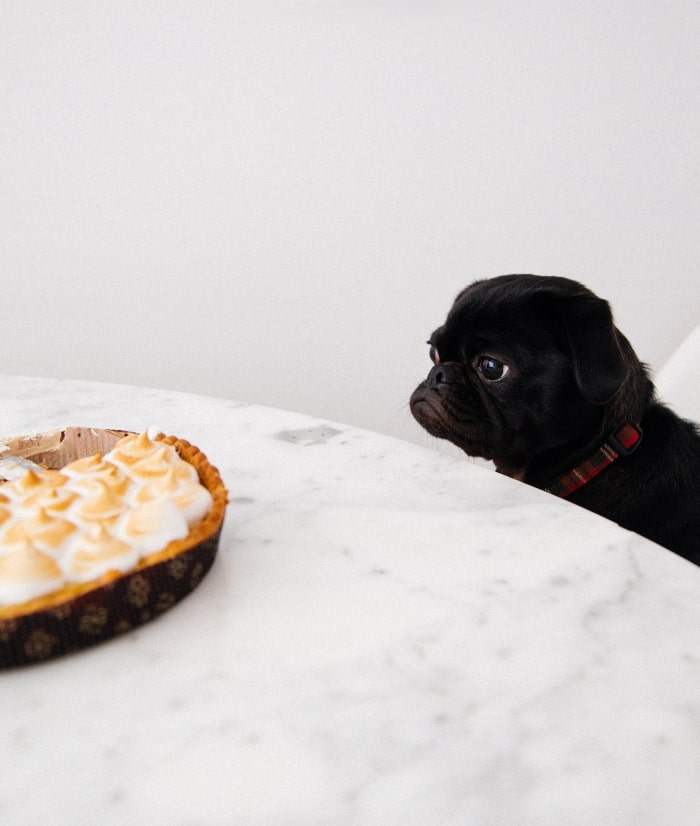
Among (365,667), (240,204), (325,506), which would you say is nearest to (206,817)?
(365,667)

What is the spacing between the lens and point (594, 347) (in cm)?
122

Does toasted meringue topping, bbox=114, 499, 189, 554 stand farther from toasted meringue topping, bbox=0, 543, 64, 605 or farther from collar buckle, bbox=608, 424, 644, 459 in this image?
collar buckle, bbox=608, 424, 644, 459

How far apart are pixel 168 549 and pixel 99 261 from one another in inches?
84.0

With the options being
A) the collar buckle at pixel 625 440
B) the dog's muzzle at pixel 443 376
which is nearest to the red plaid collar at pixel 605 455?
the collar buckle at pixel 625 440

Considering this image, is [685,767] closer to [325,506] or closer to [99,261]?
[325,506]

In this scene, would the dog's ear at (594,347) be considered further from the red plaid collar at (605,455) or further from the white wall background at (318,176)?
the white wall background at (318,176)

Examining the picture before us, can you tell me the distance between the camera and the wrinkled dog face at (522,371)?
124 cm

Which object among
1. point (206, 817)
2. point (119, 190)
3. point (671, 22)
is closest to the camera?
point (206, 817)

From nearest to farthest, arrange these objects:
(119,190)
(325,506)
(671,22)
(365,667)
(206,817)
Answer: (206,817) < (365,667) < (325,506) < (671,22) < (119,190)

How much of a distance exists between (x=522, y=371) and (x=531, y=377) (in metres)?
0.02

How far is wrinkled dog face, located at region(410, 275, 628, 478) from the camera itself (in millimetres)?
1235

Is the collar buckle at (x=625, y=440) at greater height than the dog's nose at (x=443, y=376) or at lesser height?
greater

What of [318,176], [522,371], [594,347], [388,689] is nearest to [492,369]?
[522,371]

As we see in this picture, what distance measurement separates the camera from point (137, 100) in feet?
7.87
